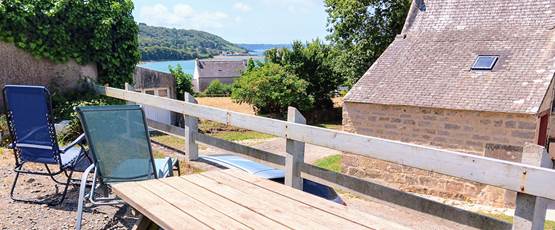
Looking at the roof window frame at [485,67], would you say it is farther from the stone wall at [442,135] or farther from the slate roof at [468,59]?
the stone wall at [442,135]

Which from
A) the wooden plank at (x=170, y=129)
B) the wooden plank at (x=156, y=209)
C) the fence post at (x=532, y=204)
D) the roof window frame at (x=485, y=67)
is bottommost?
the wooden plank at (x=170, y=129)

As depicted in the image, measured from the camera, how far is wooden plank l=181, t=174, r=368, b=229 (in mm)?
1882

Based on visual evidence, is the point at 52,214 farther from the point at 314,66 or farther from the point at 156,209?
the point at 314,66

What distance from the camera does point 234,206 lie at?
212cm

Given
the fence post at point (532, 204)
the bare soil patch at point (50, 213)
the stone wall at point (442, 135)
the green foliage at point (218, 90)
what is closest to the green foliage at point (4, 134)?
the bare soil patch at point (50, 213)

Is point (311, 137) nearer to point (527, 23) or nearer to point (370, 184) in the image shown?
point (370, 184)

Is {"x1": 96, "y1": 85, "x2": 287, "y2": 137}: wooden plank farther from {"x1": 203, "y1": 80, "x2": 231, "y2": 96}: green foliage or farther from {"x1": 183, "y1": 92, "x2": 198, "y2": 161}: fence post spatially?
{"x1": 203, "y1": 80, "x2": 231, "y2": 96}: green foliage

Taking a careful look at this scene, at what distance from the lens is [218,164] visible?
4707mm

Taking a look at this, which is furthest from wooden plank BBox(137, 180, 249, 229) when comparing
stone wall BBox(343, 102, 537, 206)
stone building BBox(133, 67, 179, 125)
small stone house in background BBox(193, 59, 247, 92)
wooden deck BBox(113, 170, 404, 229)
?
small stone house in background BBox(193, 59, 247, 92)

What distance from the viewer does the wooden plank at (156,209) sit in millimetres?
1894

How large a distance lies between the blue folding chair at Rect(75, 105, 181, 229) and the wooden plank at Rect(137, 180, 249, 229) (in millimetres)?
965

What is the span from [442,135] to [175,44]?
114451 mm

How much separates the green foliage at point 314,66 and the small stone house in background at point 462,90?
38.0 feet

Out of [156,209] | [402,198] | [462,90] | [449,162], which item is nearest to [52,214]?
[156,209]
